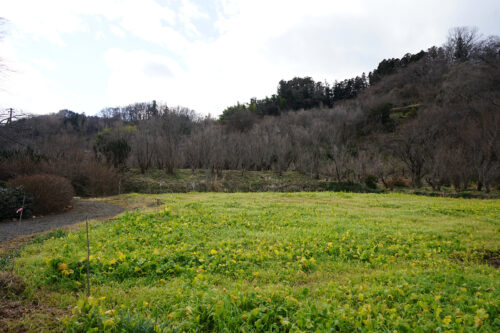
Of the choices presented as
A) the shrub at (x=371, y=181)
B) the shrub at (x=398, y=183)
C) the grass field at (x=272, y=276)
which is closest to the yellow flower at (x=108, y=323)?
the grass field at (x=272, y=276)

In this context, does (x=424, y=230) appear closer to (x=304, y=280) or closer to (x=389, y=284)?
(x=389, y=284)

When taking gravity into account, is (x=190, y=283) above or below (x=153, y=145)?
below

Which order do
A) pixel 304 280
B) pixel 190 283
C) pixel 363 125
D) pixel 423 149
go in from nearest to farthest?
pixel 190 283 → pixel 304 280 → pixel 423 149 → pixel 363 125

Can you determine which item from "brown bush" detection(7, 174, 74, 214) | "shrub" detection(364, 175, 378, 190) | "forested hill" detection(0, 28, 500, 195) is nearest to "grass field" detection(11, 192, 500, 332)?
"brown bush" detection(7, 174, 74, 214)

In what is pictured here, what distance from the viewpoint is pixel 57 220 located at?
9.96 metres

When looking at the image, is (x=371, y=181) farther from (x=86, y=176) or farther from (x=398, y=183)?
(x=86, y=176)

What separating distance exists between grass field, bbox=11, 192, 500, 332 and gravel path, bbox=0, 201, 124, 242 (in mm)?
1750

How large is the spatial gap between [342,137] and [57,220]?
44.7 m

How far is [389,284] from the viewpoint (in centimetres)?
449

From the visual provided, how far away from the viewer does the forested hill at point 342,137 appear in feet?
65.1

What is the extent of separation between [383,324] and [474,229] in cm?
735

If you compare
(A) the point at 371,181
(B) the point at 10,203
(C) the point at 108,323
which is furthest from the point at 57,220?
(A) the point at 371,181

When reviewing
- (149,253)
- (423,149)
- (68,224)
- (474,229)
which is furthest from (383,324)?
(423,149)

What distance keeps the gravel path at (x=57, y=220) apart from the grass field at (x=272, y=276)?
5.74 ft
